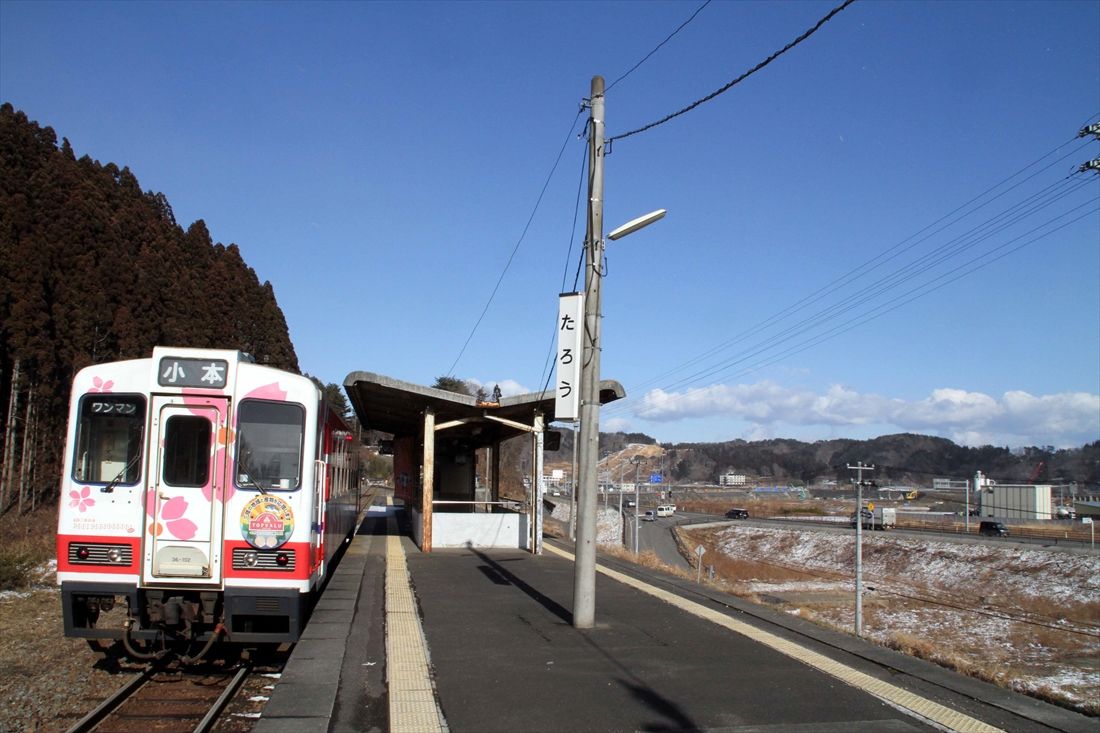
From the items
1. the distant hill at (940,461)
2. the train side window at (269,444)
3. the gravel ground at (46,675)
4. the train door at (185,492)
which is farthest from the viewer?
the distant hill at (940,461)

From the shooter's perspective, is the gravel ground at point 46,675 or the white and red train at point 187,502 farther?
the white and red train at point 187,502

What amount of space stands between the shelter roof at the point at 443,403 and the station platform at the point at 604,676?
223 inches

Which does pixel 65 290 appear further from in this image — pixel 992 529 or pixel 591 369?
pixel 992 529

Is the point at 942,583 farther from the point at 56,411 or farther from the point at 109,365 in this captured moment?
the point at 109,365

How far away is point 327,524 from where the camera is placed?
11.1 metres

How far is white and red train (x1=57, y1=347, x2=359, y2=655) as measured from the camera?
27.7 feet

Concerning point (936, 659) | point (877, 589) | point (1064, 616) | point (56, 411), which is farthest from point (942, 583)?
point (56, 411)

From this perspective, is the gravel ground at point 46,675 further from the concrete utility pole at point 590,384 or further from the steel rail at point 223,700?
the concrete utility pole at point 590,384

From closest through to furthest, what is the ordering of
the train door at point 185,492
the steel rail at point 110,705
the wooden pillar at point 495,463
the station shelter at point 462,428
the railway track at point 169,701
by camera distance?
the steel rail at point 110,705 → the railway track at point 169,701 → the train door at point 185,492 → the station shelter at point 462,428 → the wooden pillar at point 495,463

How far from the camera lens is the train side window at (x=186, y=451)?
8.73 metres

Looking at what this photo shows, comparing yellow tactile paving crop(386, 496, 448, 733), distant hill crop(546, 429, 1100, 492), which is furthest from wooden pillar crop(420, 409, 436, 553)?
distant hill crop(546, 429, 1100, 492)

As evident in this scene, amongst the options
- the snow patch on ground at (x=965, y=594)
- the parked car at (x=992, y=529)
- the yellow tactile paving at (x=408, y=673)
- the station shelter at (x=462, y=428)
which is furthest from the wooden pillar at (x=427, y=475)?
the parked car at (x=992, y=529)

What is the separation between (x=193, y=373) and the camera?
8.84m

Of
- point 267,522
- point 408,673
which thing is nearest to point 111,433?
point 267,522
